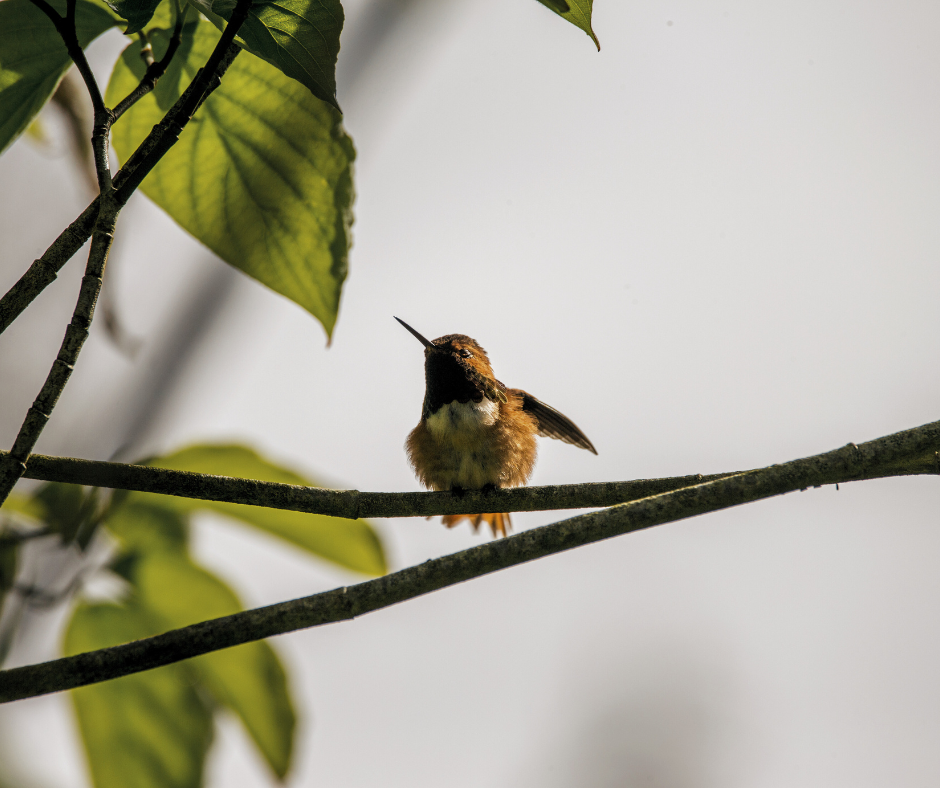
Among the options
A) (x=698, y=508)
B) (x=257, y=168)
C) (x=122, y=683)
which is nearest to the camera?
(x=698, y=508)

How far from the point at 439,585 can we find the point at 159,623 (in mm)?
1031

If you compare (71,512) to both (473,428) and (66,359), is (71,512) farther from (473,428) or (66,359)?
(473,428)

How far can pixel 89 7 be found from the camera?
1.61m

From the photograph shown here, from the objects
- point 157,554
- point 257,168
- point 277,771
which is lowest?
point 277,771

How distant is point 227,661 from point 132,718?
274 mm

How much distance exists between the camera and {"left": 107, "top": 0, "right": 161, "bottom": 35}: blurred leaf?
1.30 m

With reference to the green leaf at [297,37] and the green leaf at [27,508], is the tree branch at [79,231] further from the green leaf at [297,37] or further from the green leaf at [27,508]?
the green leaf at [27,508]

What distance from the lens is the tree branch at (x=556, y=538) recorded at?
122 cm

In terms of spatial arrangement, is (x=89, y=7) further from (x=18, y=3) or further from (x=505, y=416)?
(x=505, y=416)

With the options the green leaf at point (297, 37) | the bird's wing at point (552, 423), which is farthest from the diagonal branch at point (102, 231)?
the bird's wing at point (552, 423)

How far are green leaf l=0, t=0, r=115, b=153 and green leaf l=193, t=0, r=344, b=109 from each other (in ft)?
1.47

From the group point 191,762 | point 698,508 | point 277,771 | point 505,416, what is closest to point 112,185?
point 698,508

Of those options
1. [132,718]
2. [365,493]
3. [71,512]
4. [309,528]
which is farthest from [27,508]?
[365,493]

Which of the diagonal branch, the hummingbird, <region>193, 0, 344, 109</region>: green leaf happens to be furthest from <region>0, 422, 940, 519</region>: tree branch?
the hummingbird
